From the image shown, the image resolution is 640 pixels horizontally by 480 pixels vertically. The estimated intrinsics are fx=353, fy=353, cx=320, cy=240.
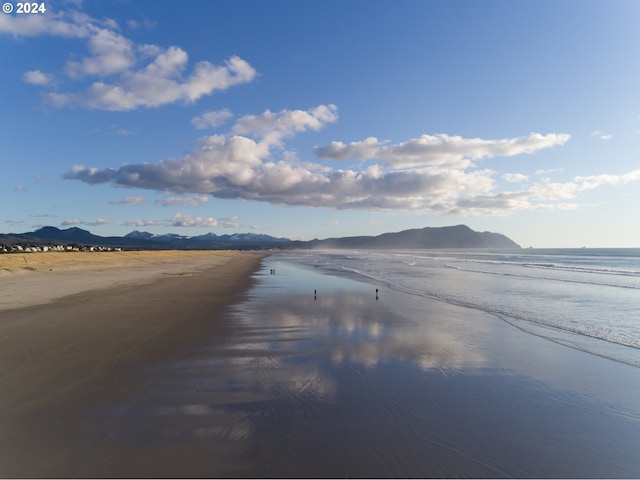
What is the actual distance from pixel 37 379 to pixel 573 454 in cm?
1069

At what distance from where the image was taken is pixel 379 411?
22.8ft

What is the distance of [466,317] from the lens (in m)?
16.9

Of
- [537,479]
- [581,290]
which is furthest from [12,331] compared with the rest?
[581,290]

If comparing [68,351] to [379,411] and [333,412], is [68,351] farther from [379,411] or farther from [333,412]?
[379,411]

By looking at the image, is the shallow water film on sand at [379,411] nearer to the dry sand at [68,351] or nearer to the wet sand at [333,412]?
the wet sand at [333,412]

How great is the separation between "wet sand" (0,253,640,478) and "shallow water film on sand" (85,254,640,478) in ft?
0.10

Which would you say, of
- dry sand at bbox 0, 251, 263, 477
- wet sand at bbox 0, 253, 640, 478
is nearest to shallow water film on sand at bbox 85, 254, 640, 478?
wet sand at bbox 0, 253, 640, 478

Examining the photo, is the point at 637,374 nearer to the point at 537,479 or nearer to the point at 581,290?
the point at 537,479

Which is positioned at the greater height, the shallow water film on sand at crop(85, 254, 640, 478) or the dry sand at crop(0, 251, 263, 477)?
the dry sand at crop(0, 251, 263, 477)

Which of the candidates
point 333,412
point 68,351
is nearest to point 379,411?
point 333,412

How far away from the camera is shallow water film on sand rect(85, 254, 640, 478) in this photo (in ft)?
17.3

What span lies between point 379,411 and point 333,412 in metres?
0.92

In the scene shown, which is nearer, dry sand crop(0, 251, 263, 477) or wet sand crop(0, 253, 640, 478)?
wet sand crop(0, 253, 640, 478)

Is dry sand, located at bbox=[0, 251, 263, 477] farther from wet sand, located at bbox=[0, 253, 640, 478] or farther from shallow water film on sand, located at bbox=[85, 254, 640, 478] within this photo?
shallow water film on sand, located at bbox=[85, 254, 640, 478]
